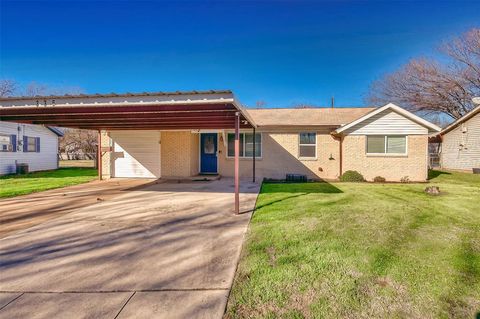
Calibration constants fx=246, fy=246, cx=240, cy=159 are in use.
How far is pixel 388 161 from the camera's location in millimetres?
12453

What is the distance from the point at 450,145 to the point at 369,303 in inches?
897

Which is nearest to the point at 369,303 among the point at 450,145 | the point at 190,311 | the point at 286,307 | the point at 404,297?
the point at 404,297

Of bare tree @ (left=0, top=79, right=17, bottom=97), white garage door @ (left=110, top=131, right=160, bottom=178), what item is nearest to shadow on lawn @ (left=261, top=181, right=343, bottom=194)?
white garage door @ (left=110, top=131, right=160, bottom=178)

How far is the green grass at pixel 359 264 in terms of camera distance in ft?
8.30

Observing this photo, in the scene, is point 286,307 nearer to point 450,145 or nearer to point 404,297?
point 404,297

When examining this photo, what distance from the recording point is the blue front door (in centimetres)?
1422

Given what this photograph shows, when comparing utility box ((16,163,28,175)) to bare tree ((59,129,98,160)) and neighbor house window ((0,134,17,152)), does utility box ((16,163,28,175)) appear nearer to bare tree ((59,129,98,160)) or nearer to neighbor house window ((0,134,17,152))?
neighbor house window ((0,134,17,152))

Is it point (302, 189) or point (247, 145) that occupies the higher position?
point (247, 145)

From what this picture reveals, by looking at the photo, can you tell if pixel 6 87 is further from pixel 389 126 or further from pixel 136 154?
pixel 389 126

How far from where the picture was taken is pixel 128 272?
129 inches

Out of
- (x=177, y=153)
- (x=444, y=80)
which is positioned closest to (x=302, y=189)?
(x=177, y=153)

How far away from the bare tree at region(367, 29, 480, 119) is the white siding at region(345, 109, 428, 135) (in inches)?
702

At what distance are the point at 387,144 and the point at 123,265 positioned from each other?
12998 mm

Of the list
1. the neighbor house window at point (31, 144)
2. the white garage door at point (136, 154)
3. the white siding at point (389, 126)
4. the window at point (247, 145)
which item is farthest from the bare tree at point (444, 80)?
the neighbor house window at point (31, 144)
